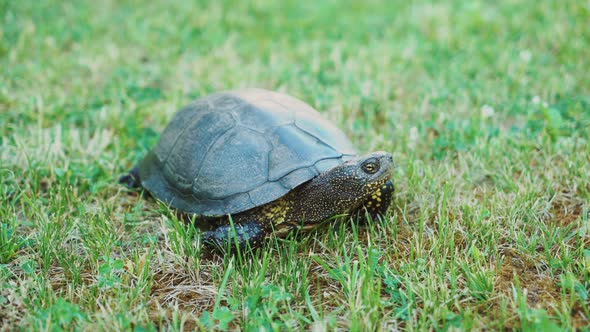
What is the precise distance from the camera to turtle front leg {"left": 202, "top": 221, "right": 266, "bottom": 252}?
2.68 m

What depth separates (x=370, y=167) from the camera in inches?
104

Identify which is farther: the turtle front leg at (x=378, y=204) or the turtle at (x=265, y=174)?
the turtle front leg at (x=378, y=204)

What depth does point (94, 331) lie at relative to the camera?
216cm

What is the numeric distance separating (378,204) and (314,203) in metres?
0.42

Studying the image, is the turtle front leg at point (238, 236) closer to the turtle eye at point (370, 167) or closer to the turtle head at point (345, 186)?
the turtle head at point (345, 186)

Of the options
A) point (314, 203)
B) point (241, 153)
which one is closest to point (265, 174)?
point (241, 153)

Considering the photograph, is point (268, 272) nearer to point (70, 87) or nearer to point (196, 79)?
point (196, 79)

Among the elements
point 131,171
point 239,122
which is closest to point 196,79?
Result: point 131,171

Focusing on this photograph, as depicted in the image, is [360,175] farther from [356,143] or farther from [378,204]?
[356,143]

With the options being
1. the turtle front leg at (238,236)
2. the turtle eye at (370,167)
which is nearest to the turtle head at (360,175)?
the turtle eye at (370,167)

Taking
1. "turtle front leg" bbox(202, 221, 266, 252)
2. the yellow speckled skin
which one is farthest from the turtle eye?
"turtle front leg" bbox(202, 221, 266, 252)

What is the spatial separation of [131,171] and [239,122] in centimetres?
100

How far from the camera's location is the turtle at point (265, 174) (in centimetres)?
268

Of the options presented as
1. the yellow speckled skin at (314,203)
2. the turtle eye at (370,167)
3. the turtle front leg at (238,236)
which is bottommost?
the turtle front leg at (238,236)
